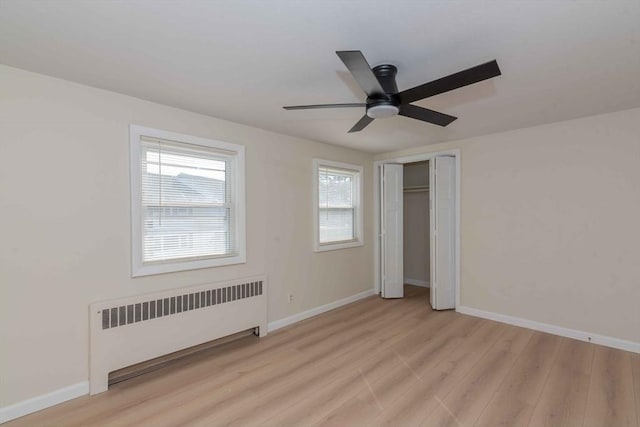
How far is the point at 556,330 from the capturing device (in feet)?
11.5

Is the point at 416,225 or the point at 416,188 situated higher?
the point at 416,188

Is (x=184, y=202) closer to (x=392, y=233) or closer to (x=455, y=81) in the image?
(x=455, y=81)

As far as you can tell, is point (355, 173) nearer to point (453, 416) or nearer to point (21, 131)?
point (453, 416)

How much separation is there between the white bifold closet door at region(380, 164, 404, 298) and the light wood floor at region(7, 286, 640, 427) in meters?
1.40

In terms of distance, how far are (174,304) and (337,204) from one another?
2.68 m

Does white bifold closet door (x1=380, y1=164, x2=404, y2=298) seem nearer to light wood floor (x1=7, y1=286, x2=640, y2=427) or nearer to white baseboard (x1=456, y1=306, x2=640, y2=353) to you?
white baseboard (x1=456, y1=306, x2=640, y2=353)

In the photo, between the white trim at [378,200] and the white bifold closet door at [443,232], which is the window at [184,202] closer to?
the white trim at [378,200]

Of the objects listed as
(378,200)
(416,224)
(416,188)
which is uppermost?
(416,188)

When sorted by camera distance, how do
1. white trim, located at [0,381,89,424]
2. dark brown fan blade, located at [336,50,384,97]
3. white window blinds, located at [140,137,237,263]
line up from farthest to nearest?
white window blinds, located at [140,137,237,263], white trim, located at [0,381,89,424], dark brown fan blade, located at [336,50,384,97]

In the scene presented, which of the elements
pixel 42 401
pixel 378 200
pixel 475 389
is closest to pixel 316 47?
pixel 475 389

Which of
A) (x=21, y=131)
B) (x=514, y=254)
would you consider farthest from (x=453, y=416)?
(x=21, y=131)

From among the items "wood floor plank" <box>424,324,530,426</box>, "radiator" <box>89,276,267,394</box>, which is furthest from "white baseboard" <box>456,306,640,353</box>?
"radiator" <box>89,276,267,394</box>

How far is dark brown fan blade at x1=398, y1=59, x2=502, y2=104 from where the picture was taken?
5.07 ft

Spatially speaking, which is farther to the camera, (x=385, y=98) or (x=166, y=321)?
(x=166, y=321)
